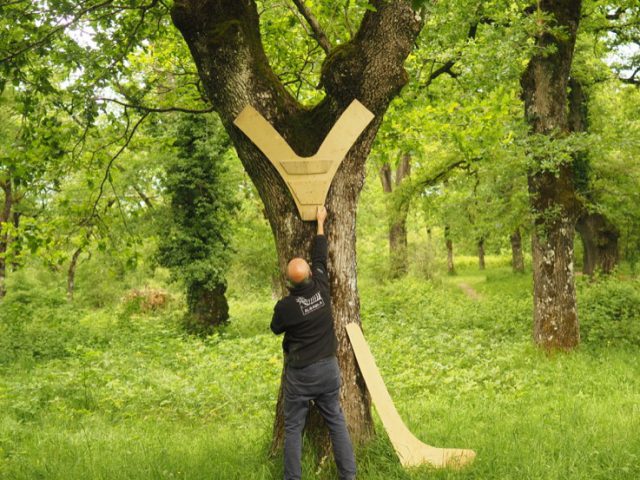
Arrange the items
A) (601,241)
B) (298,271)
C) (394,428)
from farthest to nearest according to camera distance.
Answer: (601,241), (394,428), (298,271)

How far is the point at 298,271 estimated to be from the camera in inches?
198

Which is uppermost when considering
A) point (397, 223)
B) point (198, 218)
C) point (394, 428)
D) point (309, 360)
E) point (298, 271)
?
point (198, 218)

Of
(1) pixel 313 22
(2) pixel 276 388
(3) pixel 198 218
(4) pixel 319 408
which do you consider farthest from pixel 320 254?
(3) pixel 198 218

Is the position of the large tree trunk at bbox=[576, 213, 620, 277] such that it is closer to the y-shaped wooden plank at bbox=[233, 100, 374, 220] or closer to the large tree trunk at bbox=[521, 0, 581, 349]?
the large tree trunk at bbox=[521, 0, 581, 349]

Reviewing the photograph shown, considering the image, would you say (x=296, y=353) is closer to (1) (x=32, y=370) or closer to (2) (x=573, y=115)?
(1) (x=32, y=370)

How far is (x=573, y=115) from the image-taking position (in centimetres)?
1847

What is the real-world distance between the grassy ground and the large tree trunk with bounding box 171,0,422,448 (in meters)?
1.27

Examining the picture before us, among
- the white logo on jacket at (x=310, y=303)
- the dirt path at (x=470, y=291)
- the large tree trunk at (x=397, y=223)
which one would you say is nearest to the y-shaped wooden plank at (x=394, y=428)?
the white logo on jacket at (x=310, y=303)

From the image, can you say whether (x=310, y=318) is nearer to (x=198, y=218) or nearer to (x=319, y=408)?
(x=319, y=408)

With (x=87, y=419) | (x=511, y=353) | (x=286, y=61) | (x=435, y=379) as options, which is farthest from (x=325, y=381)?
(x=511, y=353)

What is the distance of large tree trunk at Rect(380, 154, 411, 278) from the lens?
21.0 metres

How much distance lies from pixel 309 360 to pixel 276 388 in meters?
4.90

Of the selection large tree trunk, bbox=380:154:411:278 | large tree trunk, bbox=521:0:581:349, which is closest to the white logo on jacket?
large tree trunk, bbox=521:0:581:349

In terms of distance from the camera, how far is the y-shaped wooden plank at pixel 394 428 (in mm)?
5477
